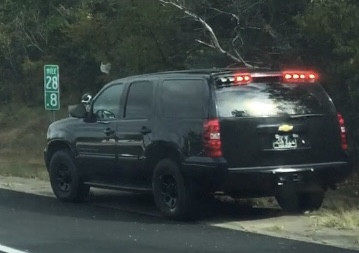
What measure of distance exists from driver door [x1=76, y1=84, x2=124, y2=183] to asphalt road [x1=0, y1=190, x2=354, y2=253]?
566 millimetres

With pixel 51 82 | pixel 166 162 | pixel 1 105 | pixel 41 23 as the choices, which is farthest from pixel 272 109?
pixel 1 105

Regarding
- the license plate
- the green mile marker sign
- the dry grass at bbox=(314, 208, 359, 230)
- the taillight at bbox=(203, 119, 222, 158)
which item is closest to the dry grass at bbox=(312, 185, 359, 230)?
the dry grass at bbox=(314, 208, 359, 230)

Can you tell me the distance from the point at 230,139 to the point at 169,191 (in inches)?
47.4

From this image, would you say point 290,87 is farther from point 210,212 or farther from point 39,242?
point 39,242

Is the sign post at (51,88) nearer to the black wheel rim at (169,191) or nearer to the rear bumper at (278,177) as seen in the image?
the black wheel rim at (169,191)

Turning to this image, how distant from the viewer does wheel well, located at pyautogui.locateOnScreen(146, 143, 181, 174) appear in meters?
11.6

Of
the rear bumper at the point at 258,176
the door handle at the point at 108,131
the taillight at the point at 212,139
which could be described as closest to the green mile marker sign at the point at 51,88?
the door handle at the point at 108,131

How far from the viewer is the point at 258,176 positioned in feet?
36.5

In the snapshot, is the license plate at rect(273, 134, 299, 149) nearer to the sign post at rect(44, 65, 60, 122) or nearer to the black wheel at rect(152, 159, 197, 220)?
the black wheel at rect(152, 159, 197, 220)

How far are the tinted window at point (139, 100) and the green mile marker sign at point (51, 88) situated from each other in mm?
5483

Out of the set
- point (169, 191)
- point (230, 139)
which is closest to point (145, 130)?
point (169, 191)

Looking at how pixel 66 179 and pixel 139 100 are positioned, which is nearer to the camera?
pixel 139 100

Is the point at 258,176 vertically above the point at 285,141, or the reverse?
the point at 285,141

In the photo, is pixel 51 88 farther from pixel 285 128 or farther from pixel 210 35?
pixel 285 128
